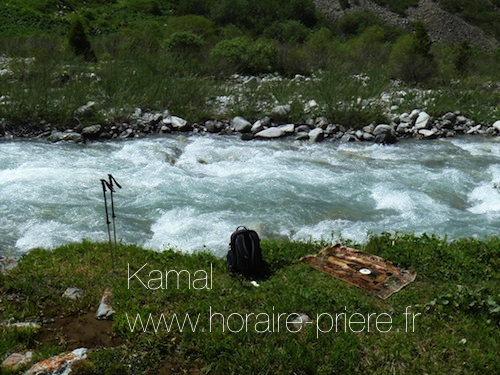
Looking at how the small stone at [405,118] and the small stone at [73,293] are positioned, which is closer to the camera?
the small stone at [73,293]

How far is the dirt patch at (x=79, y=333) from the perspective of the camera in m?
4.26

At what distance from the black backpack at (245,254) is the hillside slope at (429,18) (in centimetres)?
4963

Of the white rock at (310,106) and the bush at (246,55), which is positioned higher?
the bush at (246,55)

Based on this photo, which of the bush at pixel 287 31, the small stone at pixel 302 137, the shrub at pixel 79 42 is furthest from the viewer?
the bush at pixel 287 31

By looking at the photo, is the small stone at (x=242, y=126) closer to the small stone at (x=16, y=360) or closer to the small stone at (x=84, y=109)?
the small stone at (x=84, y=109)

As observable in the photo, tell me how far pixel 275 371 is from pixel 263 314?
0.72 m

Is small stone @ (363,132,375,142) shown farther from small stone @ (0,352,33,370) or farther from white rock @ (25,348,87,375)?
small stone @ (0,352,33,370)

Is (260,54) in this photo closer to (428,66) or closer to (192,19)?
(428,66)

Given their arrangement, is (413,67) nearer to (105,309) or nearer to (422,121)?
(422,121)

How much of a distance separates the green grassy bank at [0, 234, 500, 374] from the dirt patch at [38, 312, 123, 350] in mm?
26

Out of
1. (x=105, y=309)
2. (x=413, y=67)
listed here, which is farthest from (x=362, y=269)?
(x=413, y=67)

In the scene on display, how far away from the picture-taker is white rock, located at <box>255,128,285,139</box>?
44.0 ft

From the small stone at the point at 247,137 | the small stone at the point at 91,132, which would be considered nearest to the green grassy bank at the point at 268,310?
the small stone at the point at 91,132

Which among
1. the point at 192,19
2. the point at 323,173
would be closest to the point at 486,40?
the point at 192,19
